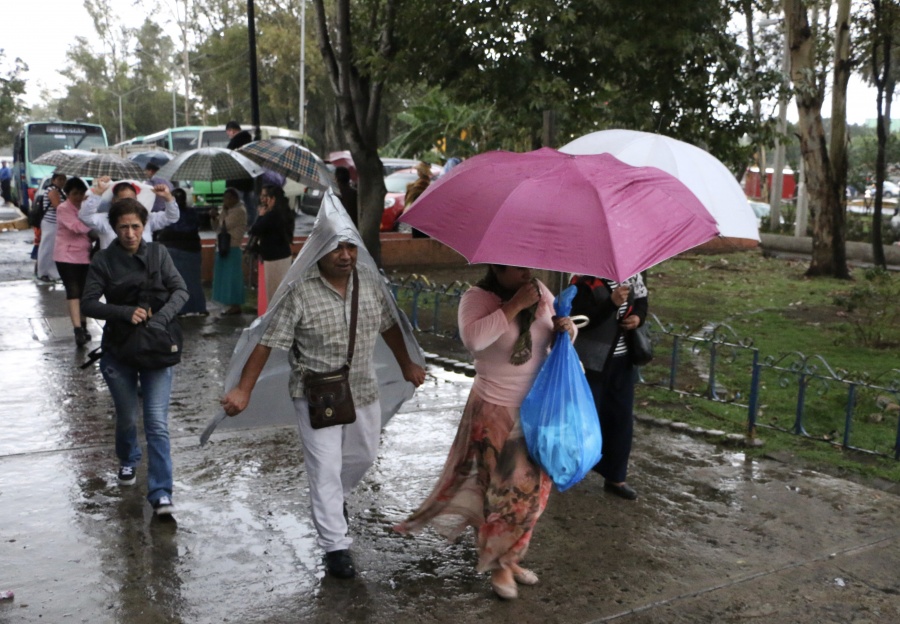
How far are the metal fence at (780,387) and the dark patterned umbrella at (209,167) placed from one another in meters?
2.50

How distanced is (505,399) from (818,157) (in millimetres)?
13315

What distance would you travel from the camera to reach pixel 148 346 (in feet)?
16.1

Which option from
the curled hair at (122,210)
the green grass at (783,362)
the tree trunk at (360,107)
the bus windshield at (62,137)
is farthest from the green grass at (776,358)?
the bus windshield at (62,137)

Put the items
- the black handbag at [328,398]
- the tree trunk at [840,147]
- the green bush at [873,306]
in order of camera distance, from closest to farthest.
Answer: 1. the black handbag at [328,398]
2. the green bush at [873,306]
3. the tree trunk at [840,147]

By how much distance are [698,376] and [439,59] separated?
13.9ft

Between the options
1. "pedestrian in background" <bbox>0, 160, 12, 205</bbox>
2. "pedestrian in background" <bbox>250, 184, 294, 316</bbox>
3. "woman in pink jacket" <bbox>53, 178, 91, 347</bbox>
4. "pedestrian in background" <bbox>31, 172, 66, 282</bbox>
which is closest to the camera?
"woman in pink jacket" <bbox>53, 178, 91, 347</bbox>

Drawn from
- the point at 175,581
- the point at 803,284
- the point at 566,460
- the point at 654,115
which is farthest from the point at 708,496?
the point at 803,284

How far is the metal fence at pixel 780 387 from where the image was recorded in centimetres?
652

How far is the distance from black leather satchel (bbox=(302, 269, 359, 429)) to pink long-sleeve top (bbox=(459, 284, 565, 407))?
592 mm

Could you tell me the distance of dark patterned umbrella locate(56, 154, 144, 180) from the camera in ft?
29.6

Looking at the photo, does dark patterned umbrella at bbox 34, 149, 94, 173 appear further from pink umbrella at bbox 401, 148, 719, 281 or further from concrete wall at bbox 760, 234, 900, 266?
concrete wall at bbox 760, 234, 900, 266

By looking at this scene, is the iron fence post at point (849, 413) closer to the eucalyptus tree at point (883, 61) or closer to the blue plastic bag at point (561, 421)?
the blue plastic bag at point (561, 421)

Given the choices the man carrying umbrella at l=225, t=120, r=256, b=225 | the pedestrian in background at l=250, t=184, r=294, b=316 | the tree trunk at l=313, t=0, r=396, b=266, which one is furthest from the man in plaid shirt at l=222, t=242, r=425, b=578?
the man carrying umbrella at l=225, t=120, r=256, b=225

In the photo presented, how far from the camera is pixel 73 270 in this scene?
911 cm
